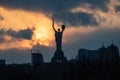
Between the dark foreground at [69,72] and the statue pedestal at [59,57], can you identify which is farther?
the statue pedestal at [59,57]

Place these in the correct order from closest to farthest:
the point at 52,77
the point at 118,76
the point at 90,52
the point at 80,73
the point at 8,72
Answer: the point at 118,76
the point at 80,73
the point at 52,77
the point at 8,72
the point at 90,52

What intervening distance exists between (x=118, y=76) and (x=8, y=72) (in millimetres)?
29722

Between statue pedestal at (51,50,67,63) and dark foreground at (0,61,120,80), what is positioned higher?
statue pedestal at (51,50,67,63)

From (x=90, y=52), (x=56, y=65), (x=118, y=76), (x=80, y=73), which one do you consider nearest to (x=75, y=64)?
(x=56, y=65)

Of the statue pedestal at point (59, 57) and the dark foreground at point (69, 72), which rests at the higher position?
the statue pedestal at point (59, 57)

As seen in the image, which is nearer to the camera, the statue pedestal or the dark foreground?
the dark foreground

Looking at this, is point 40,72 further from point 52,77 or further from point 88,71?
point 88,71

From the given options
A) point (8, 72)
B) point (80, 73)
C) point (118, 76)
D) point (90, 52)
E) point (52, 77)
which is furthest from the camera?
point (90, 52)

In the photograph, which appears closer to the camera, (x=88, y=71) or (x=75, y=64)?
(x=88, y=71)

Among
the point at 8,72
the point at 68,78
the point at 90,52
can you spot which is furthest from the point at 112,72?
the point at 90,52

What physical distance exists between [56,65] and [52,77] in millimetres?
3029

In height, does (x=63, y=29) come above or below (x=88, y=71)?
above

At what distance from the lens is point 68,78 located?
98750mm

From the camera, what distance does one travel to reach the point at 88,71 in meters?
96.1
